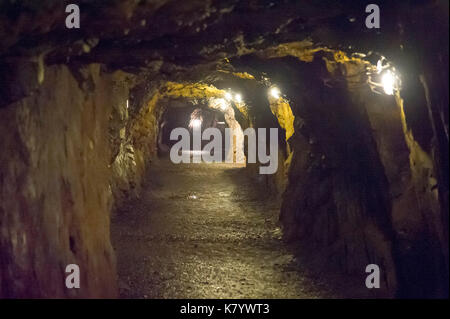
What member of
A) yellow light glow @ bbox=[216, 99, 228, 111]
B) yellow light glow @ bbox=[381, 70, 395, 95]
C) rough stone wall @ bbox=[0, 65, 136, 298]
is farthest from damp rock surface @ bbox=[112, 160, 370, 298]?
yellow light glow @ bbox=[216, 99, 228, 111]

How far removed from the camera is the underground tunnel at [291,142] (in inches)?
147

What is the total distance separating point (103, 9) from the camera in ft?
12.0

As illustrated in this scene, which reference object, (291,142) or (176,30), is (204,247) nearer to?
(291,142)

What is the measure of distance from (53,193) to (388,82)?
4.39m

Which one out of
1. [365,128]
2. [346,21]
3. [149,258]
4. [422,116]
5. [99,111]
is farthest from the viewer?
[149,258]

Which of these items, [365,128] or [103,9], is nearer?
[103,9]

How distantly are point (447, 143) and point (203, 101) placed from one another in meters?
16.5

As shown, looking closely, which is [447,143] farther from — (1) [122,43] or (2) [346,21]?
(1) [122,43]

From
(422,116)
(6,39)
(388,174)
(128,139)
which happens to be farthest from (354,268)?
(128,139)

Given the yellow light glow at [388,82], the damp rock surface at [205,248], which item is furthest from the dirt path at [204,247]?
the yellow light glow at [388,82]

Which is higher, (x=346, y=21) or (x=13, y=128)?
(x=346, y=21)

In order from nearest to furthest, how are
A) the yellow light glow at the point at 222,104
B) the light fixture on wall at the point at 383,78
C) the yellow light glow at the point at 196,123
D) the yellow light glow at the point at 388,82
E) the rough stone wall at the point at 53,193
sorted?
the rough stone wall at the point at 53,193
the light fixture on wall at the point at 383,78
the yellow light glow at the point at 388,82
the yellow light glow at the point at 222,104
the yellow light glow at the point at 196,123

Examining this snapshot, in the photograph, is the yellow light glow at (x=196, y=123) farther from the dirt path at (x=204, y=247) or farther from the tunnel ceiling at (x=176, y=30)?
the tunnel ceiling at (x=176, y=30)

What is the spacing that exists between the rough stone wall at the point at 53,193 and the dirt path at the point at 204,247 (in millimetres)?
1245
